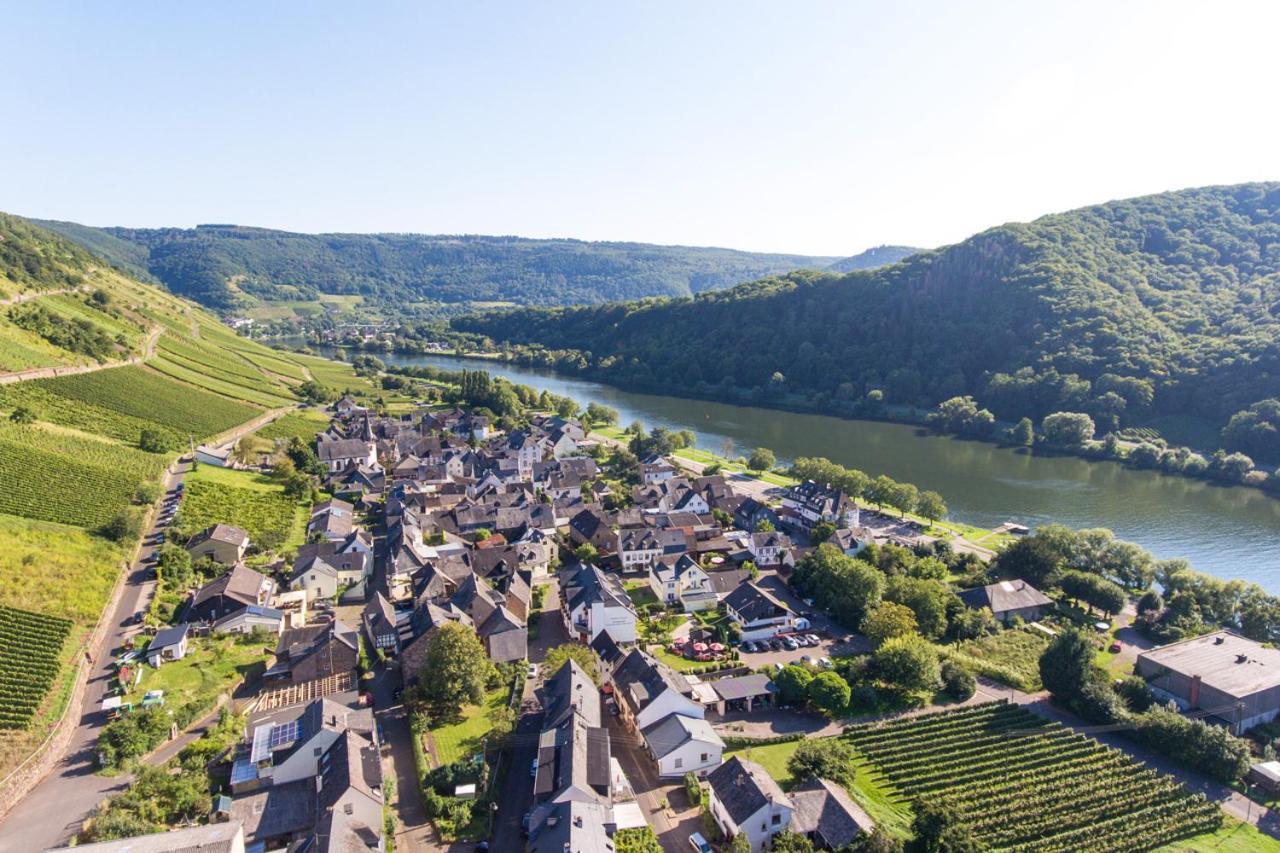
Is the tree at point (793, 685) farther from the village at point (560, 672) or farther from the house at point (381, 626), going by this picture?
the house at point (381, 626)

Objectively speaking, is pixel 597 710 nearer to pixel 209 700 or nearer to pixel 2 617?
pixel 209 700

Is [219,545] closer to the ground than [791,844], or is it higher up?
higher up

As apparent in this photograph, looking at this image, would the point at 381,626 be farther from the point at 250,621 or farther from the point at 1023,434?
the point at 1023,434

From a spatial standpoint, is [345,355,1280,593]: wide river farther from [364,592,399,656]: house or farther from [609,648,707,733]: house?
[364,592,399,656]: house

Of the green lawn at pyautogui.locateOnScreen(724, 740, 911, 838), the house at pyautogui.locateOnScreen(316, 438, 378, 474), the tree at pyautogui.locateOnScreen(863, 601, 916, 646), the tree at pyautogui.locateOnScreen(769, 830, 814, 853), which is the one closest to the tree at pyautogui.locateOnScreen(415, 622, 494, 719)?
the green lawn at pyautogui.locateOnScreen(724, 740, 911, 838)

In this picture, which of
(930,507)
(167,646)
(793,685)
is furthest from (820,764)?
(930,507)

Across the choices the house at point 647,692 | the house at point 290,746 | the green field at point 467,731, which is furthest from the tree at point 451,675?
the house at point 647,692
